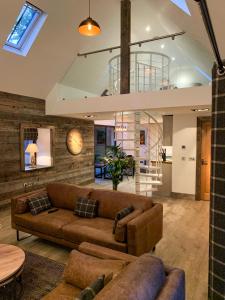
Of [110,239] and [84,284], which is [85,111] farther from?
[84,284]

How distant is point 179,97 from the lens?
4.32 metres

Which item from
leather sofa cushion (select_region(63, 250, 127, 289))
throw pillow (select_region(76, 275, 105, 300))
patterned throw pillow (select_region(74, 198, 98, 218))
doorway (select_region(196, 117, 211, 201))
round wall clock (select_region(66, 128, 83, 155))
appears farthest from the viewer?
round wall clock (select_region(66, 128, 83, 155))

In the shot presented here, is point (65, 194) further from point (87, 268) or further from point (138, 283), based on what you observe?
point (138, 283)

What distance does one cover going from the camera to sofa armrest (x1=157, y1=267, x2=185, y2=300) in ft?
4.34

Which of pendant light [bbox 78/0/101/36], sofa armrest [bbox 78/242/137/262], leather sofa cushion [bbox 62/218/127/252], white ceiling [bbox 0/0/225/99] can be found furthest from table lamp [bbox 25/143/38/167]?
sofa armrest [bbox 78/242/137/262]

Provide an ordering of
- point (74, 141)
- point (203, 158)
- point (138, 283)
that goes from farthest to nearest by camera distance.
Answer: point (74, 141) < point (203, 158) < point (138, 283)

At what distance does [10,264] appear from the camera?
224 cm

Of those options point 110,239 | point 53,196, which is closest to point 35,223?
point 53,196

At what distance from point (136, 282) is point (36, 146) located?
503 centimetres

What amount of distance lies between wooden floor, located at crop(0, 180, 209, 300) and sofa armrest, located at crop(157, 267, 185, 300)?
1.08m

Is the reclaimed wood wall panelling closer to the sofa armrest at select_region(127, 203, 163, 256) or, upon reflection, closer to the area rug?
the area rug

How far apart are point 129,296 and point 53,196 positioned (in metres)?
3.16

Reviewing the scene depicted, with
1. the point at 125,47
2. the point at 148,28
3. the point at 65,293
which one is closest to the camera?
the point at 65,293

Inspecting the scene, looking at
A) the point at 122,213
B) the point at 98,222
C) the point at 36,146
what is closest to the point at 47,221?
the point at 98,222
